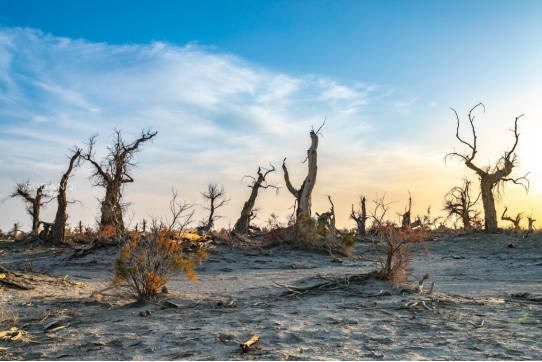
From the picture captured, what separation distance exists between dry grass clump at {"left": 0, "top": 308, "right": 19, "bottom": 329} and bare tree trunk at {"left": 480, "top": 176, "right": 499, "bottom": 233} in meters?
19.2

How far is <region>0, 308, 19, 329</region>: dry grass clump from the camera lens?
21.6ft

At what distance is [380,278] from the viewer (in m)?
8.84

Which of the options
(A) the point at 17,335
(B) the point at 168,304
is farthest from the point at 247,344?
(A) the point at 17,335

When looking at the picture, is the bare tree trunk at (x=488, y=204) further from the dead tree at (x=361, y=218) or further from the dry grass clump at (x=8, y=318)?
the dry grass clump at (x=8, y=318)

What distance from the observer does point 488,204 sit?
792 inches

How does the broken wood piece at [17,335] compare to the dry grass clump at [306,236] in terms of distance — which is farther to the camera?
the dry grass clump at [306,236]

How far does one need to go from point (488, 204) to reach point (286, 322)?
17.3 metres

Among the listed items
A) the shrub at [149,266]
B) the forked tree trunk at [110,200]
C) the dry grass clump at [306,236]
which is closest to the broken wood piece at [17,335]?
the shrub at [149,266]

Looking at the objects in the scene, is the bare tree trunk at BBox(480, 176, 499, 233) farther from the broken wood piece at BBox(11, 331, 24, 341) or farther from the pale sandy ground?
the broken wood piece at BBox(11, 331, 24, 341)

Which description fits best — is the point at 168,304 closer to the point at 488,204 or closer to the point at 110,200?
the point at 110,200

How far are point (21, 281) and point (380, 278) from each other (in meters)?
7.88

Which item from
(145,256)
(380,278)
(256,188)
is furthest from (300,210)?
(145,256)

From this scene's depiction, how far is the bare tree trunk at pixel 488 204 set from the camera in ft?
65.2

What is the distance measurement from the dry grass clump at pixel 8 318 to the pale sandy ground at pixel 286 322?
0.42 ft
